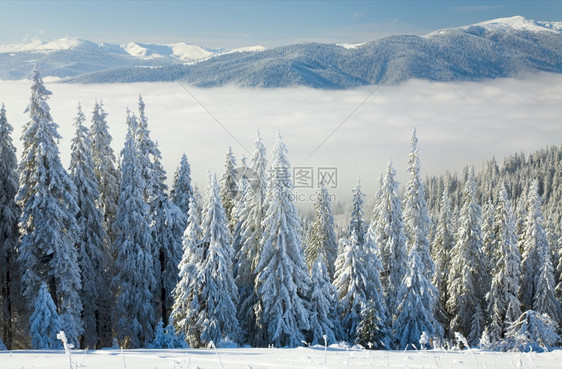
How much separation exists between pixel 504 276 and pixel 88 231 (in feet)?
107

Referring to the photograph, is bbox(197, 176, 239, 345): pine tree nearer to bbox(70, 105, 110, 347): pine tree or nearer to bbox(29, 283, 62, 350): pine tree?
bbox(29, 283, 62, 350): pine tree

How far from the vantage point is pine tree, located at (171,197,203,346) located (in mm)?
25812

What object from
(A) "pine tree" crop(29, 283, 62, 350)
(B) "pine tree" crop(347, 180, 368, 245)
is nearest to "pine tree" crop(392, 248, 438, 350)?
(B) "pine tree" crop(347, 180, 368, 245)

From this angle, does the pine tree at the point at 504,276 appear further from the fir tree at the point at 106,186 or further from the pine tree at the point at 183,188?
the fir tree at the point at 106,186

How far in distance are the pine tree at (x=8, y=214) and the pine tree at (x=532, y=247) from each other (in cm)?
3941

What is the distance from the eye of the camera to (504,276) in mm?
36812

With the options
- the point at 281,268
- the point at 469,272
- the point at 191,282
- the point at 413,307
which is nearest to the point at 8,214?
the point at 191,282

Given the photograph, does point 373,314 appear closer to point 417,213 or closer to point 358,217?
point 358,217

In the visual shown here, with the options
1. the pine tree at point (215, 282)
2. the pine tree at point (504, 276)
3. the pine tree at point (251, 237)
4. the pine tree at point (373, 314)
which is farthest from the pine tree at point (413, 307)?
the pine tree at point (215, 282)

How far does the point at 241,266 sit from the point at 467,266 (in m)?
21.8

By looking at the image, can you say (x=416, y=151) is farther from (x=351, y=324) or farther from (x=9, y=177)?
(x=9, y=177)

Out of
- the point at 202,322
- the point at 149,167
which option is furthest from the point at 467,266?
the point at 149,167

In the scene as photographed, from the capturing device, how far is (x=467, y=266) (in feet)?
129

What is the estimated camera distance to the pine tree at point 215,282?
25.6 metres
